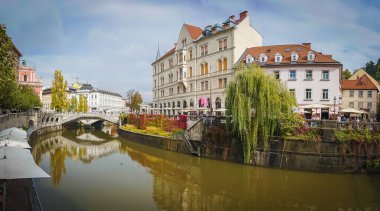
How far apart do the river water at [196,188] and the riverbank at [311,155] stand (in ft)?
2.78

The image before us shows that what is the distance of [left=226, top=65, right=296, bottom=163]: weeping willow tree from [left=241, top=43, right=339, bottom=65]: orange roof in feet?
46.3

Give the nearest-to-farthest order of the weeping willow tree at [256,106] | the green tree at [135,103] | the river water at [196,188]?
1. the river water at [196,188]
2. the weeping willow tree at [256,106]
3. the green tree at [135,103]

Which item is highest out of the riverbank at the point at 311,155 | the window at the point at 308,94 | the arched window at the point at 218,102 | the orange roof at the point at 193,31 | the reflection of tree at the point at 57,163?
the orange roof at the point at 193,31

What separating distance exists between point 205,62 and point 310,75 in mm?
17757

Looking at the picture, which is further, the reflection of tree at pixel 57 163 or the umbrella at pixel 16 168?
the reflection of tree at pixel 57 163

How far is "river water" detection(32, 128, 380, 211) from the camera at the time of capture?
663 inches

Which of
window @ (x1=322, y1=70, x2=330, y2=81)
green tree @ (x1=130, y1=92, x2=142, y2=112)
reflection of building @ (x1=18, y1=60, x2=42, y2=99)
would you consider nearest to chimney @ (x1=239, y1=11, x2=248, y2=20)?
window @ (x1=322, y1=70, x2=330, y2=81)

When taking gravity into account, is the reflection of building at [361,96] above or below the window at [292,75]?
below

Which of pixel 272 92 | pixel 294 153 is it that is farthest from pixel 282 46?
pixel 294 153

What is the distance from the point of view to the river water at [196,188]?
1684 centimetres

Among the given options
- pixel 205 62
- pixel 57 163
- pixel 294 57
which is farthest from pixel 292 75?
pixel 57 163

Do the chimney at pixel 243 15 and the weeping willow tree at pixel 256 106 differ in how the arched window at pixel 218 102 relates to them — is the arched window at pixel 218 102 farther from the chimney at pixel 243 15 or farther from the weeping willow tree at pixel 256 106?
the weeping willow tree at pixel 256 106

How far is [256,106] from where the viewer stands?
2645 centimetres

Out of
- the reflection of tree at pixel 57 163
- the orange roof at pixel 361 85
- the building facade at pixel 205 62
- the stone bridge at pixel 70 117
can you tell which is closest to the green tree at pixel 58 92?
the stone bridge at pixel 70 117
